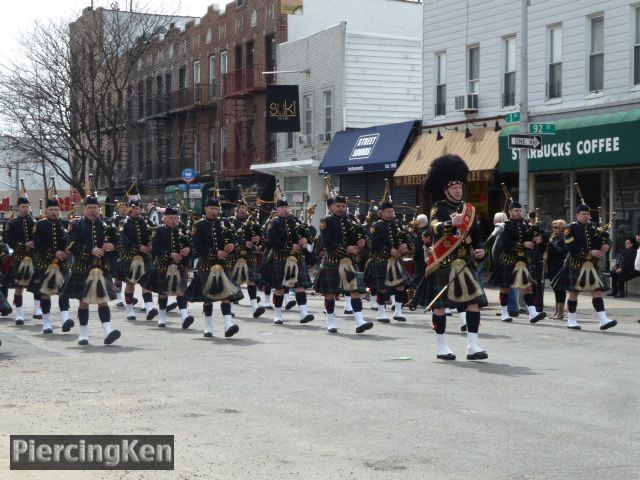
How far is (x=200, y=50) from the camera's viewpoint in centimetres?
4847

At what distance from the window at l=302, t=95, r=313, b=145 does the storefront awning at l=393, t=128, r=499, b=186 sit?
7868mm

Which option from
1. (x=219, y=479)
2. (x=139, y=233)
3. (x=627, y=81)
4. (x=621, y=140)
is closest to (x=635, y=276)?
(x=621, y=140)

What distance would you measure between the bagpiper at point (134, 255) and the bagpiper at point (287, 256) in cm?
235

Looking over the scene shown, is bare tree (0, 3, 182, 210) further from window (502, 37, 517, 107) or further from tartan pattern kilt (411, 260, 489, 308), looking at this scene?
tartan pattern kilt (411, 260, 489, 308)

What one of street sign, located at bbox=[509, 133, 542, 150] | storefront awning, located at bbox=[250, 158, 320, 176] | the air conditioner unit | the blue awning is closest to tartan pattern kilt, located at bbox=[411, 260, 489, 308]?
street sign, located at bbox=[509, 133, 542, 150]

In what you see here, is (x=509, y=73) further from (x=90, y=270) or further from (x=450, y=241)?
(x=450, y=241)

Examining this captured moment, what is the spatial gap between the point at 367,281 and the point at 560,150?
965cm

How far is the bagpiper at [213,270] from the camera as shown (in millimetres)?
15164

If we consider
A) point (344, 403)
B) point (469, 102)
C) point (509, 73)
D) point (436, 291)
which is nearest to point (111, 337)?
point (436, 291)

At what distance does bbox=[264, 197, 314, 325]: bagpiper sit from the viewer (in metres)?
17.8

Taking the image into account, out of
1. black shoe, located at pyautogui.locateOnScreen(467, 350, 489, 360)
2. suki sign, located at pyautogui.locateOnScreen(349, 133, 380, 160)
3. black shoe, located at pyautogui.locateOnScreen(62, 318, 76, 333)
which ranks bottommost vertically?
black shoe, located at pyautogui.locateOnScreen(62, 318, 76, 333)

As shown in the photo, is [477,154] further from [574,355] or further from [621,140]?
[574,355]

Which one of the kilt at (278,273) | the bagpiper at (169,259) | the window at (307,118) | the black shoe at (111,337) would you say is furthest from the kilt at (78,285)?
the window at (307,118)

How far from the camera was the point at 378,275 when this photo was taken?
17.6 metres
